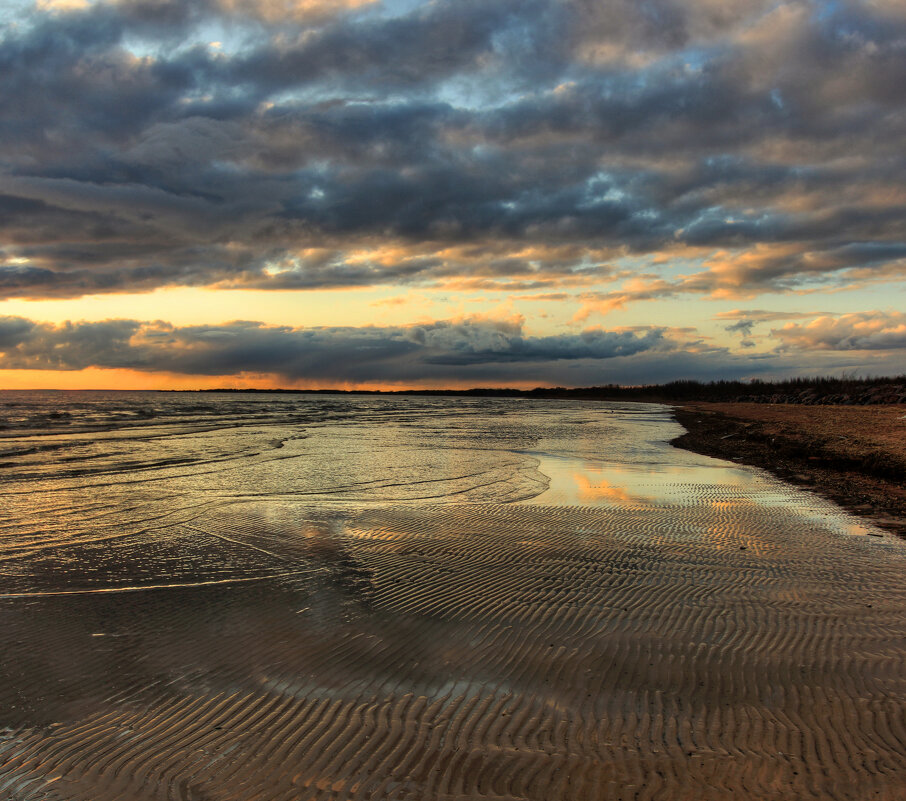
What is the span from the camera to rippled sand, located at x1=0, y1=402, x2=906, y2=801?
11.5ft

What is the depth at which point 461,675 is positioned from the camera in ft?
15.5

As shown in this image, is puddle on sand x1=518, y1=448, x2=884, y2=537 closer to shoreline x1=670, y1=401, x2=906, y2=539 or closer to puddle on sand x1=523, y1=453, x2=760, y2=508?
puddle on sand x1=523, y1=453, x2=760, y2=508

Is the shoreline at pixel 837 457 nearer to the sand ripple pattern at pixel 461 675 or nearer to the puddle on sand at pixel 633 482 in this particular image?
the puddle on sand at pixel 633 482

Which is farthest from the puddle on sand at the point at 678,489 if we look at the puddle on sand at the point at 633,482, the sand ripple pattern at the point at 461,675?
the sand ripple pattern at the point at 461,675

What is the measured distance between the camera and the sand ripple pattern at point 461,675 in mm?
3457

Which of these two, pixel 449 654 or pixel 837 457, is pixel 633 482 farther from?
pixel 449 654

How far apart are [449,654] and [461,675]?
408 mm

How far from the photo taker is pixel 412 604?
6340 millimetres

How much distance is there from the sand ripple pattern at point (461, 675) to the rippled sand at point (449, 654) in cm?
2

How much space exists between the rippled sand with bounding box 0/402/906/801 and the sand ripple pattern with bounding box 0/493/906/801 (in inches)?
0.9

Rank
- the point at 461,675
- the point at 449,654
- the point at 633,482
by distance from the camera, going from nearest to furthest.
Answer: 1. the point at 461,675
2. the point at 449,654
3. the point at 633,482

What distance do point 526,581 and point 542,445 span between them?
17.8 meters

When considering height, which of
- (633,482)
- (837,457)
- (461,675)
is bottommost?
(633,482)

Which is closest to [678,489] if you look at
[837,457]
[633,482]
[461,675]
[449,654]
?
[633,482]
